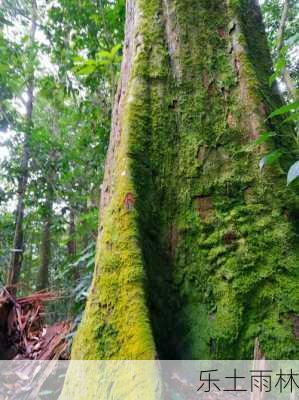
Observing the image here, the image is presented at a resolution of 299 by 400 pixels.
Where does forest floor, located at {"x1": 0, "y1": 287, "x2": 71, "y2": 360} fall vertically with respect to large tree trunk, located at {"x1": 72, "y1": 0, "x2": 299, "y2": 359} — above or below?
below

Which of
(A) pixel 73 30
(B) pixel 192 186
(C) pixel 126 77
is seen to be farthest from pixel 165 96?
(A) pixel 73 30

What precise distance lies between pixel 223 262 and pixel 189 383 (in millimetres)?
587

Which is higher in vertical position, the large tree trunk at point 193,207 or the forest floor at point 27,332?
the large tree trunk at point 193,207

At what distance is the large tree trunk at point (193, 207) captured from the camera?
5.33ft

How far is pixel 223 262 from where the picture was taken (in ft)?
5.87

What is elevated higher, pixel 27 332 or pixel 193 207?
pixel 193 207

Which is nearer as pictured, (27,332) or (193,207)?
(193,207)

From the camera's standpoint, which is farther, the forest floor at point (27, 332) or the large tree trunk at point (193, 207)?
the forest floor at point (27, 332)

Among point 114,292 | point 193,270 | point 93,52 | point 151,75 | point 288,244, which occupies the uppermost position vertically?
point 93,52

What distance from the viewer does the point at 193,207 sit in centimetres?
194

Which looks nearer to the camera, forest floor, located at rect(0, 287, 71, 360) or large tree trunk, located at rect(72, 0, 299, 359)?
large tree trunk, located at rect(72, 0, 299, 359)

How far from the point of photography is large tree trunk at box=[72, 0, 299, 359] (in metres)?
1.62

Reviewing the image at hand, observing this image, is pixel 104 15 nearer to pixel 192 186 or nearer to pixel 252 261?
pixel 192 186

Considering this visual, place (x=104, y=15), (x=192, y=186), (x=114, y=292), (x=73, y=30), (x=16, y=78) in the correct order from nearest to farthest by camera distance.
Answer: (x=114, y=292) → (x=192, y=186) → (x=104, y=15) → (x=73, y=30) → (x=16, y=78)
